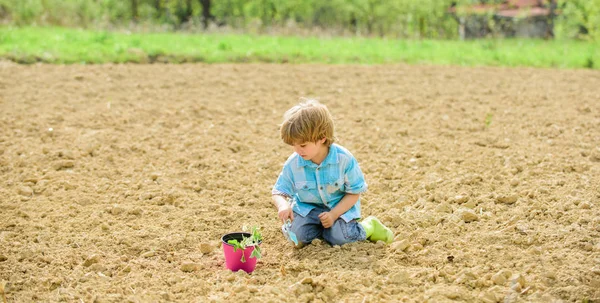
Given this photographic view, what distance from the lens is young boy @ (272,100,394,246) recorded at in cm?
379

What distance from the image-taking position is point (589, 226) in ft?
13.8

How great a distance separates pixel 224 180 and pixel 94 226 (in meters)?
1.32

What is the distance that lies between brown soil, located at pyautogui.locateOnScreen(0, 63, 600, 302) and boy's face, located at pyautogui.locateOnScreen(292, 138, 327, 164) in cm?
59

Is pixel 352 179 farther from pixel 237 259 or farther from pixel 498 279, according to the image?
pixel 498 279

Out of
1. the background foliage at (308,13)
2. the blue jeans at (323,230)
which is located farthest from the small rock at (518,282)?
the background foliage at (308,13)

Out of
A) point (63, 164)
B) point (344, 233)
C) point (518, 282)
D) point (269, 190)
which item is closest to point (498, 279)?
point (518, 282)

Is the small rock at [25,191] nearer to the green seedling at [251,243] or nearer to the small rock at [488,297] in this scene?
the green seedling at [251,243]

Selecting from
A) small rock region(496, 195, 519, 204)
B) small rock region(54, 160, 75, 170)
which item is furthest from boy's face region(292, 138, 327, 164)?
small rock region(54, 160, 75, 170)

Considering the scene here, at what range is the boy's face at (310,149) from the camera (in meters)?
3.84

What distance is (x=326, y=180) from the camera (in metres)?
4.02

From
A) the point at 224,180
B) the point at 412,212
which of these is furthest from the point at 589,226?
the point at 224,180

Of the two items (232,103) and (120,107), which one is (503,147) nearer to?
(232,103)

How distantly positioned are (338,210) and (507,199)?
59.6 inches

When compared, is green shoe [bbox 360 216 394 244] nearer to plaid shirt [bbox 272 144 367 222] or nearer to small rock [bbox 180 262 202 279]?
plaid shirt [bbox 272 144 367 222]
